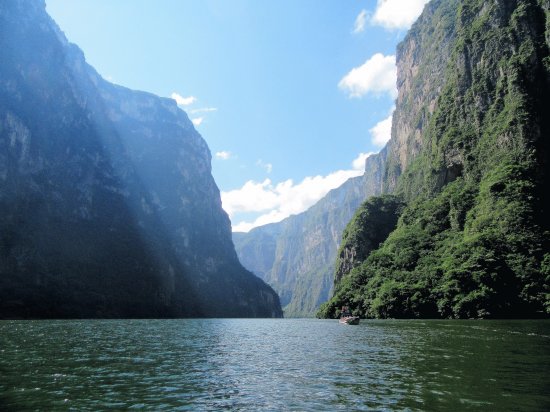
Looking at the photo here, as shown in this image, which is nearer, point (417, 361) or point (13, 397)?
point (13, 397)

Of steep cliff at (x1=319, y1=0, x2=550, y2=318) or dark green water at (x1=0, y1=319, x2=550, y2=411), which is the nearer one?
dark green water at (x1=0, y1=319, x2=550, y2=411)

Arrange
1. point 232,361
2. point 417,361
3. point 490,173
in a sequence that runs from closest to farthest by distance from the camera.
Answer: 1. point 417,361
2. point 232,361
3. point 490,173

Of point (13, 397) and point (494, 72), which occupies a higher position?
point (494, 72)

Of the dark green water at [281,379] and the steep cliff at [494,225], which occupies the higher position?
the steep cliff at [494,225]

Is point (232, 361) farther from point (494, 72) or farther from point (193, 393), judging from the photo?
point (494, 72)

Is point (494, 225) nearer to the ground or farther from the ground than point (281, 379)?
farther from the ground

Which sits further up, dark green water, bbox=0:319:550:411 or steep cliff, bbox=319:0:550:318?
steep cliff, bbox=319:0:550:318

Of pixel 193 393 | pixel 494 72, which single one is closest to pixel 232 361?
pixel 193 393

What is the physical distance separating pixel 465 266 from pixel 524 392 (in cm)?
10818

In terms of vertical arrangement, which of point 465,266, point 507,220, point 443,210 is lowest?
point 465,266

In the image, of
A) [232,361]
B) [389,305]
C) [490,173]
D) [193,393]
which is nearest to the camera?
[193,393]

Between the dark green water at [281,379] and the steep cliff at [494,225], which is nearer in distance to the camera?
the dark green water at [281,379]

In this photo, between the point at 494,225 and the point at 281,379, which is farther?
the point at 494,225

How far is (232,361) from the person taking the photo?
3847 centimetres
